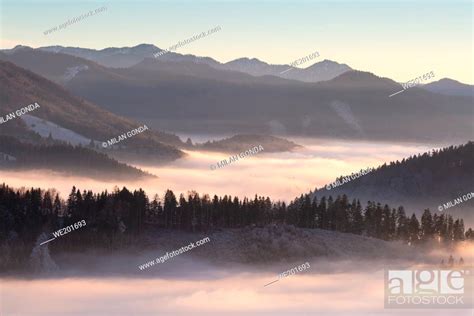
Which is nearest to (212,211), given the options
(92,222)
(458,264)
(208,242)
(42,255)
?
(208,242)

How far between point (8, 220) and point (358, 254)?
3195 inches

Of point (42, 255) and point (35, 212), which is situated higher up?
point (35, 212)

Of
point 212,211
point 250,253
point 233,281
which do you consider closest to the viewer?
point 233,281

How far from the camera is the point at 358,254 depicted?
588 ft

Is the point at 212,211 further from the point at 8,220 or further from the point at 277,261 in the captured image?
the point at 8,220

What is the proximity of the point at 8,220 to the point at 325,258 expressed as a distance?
239ft

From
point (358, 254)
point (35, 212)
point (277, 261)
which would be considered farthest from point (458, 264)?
point (35, 212)

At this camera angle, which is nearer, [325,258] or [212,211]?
[325,258]

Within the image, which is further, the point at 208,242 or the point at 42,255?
the point at 208,242

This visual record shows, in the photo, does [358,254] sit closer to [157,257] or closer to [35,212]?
[157,257]

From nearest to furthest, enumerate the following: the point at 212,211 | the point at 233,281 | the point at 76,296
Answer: the point at 76,296 < the point at 233,281 < the point at 212,211

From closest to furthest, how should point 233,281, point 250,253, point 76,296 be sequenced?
point 76,296 → point 233,281 → point 250,253

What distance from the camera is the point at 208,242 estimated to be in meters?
176

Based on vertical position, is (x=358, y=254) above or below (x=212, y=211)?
below
